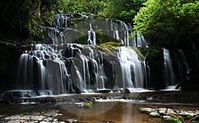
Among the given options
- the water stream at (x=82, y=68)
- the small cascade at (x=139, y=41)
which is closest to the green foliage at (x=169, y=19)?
the water stream at (x=82, y=68)

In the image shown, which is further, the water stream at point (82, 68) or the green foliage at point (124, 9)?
the green foliage at point (124, 9)

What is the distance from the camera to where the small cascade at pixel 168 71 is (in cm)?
1717

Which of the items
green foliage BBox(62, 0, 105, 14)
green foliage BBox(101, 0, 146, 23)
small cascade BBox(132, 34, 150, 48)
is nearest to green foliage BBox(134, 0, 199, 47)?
small cascade BBox(132, 34, 150, 48)

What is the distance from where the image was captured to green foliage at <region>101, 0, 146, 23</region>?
24.7 m

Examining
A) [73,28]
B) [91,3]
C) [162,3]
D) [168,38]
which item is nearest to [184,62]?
[168,38]

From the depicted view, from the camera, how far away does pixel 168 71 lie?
17406mm

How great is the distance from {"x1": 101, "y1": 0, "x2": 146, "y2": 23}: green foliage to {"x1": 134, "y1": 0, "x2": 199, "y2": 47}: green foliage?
7.96 metres

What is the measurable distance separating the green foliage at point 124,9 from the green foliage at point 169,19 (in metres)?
7.96

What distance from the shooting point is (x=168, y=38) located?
→ 17281 mm

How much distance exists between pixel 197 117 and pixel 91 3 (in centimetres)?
2586

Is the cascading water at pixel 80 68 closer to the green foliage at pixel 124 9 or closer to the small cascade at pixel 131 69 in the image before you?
the small cascade at pixel 131 69

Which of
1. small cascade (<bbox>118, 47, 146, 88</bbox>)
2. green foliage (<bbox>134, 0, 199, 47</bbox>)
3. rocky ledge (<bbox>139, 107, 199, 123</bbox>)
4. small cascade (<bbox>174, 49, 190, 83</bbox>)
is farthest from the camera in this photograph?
small cascade (<bbox>174, 49, 190, 83</bbox>)

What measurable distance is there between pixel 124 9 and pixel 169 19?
10514mm

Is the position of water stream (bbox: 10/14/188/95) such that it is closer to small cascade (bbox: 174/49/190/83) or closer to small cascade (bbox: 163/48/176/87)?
small cascade (bbox: 163/48/176/87)
